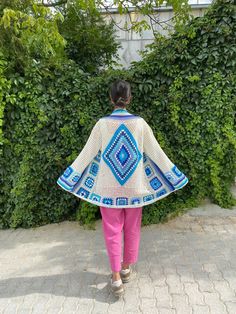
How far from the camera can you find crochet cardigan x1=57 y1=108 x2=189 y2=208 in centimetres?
251

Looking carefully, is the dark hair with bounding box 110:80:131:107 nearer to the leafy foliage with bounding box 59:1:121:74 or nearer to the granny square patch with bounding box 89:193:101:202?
the granny square patch with bounding box 89:193:101:202


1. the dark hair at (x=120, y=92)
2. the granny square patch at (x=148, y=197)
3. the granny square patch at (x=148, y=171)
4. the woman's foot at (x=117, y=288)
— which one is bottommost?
the woman's foot at (x=117, y=288)

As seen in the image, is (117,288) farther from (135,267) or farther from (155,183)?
(155,183)

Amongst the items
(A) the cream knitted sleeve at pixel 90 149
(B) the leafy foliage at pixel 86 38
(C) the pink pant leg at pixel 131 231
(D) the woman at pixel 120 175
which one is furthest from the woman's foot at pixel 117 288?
(B) the leafy foliage at pixel 86 38


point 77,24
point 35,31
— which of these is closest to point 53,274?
point 35,31

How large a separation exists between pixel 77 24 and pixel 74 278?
4.39 m

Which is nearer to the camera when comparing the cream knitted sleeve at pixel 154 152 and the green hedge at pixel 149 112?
the cream knitted sleeve at pixel 154 152

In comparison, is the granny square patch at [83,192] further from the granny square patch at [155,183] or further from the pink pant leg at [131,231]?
the granny square patch at [155,183]

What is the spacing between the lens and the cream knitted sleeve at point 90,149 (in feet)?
8.46

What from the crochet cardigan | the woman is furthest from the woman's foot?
the crochet cardigan

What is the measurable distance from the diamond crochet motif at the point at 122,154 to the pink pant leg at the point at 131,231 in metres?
0.30

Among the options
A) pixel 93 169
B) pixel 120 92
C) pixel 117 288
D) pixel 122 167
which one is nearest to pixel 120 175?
pixel 122 167

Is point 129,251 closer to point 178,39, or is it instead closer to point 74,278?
point 74,278

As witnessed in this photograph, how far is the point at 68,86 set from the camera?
13.0 ft
